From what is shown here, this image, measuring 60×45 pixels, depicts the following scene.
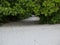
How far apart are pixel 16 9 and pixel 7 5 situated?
20.1 inches

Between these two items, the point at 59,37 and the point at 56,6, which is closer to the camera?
the point at 59,37

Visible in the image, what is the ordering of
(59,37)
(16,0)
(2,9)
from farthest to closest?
(16,0) < (2,9) < (59,37)

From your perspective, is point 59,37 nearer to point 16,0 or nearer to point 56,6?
point 56,6

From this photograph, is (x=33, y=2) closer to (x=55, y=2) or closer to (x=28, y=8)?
(x=28, y=8)

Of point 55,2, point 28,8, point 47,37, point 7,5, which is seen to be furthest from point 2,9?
point 47,37

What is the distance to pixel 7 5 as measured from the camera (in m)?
9.30

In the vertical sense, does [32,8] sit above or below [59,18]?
above

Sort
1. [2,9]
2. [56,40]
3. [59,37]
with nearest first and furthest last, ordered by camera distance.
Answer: [56,40]
[59,37]
[2,9]

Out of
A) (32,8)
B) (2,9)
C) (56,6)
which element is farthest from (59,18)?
(2,9)

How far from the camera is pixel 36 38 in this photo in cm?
653

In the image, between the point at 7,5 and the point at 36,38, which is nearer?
the point at 36,38

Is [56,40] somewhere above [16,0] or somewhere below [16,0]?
below

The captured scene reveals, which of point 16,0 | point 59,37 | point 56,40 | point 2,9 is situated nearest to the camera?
point 56,40

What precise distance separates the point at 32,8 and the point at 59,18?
Answer: 1.47 meters
